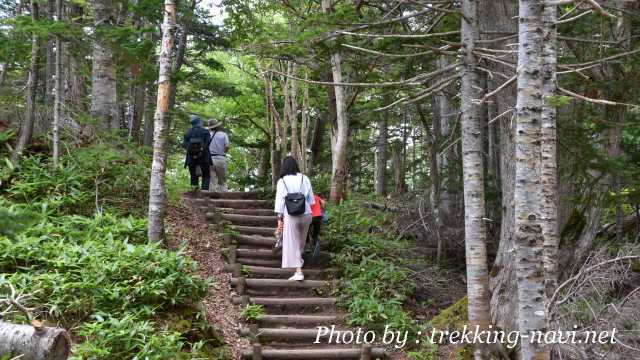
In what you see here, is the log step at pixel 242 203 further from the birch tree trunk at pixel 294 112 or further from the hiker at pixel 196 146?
the birch tree trunk at pixel 294 112

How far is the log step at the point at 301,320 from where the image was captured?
8031 mm

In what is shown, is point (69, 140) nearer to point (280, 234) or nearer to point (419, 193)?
point (280, 234)

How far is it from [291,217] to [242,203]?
13.0 ft

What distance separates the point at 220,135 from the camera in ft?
43.9

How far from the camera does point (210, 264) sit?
9016 mm

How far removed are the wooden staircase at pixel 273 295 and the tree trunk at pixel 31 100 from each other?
11.7 feet

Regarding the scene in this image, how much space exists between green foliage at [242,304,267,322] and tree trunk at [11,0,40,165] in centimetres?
482

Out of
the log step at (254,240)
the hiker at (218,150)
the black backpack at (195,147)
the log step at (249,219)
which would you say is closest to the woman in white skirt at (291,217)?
the log step at (254,240)

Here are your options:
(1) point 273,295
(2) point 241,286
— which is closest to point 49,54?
(2) point 241,286

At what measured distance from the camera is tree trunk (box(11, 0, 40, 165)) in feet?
30.0

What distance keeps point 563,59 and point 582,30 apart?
544 millimetres

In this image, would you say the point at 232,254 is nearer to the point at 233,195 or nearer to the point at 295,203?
the point at 295,203

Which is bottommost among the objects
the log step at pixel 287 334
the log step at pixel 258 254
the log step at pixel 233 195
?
the log step at pixel 287 334

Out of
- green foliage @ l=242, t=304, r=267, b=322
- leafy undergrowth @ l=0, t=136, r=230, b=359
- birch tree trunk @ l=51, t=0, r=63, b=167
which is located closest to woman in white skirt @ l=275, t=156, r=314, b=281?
green foliage @ l=242, t=304, r=267, b=322
